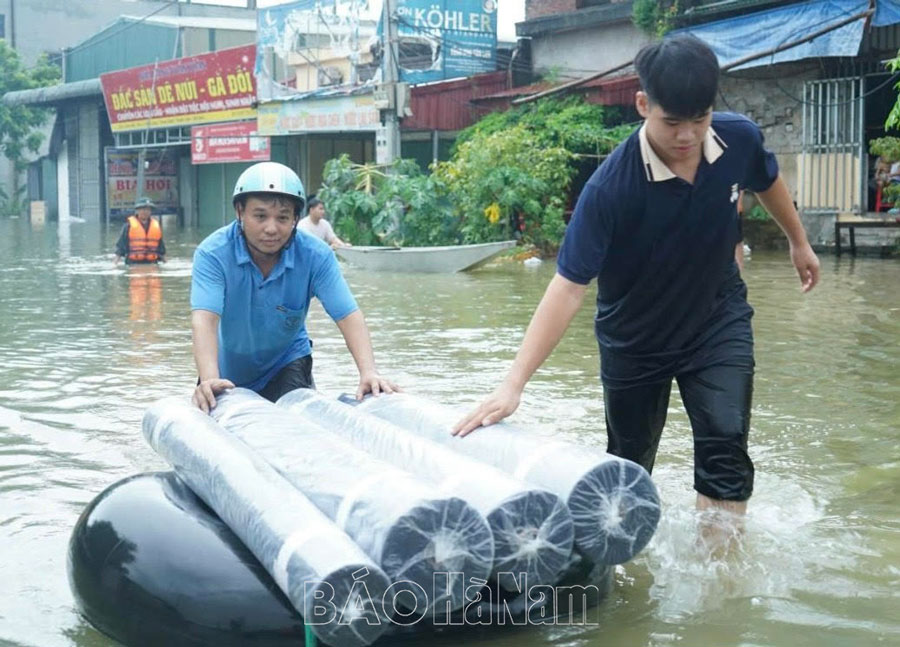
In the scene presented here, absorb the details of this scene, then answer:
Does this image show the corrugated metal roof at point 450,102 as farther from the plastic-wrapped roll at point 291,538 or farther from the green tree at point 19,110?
the green tree at point 19,110

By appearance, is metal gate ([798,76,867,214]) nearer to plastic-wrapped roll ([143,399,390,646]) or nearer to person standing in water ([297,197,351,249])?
person standing in water ([297,197,351,249])

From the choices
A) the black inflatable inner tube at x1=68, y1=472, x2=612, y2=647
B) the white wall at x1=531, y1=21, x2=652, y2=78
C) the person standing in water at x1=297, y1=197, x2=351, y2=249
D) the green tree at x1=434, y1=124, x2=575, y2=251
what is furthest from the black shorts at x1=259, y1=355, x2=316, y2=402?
the white wall at x1=531, y1=21, x2=652, y2=78

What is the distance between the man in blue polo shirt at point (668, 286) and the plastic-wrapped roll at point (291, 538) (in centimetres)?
85

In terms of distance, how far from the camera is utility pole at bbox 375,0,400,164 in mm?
22531

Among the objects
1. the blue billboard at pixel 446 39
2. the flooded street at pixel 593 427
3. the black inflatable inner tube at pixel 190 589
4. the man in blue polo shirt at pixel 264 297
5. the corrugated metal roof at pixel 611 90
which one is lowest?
the flooded street at pixel 593 427

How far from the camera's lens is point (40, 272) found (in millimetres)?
20859

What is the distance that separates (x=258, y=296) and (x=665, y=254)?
1.94 metres

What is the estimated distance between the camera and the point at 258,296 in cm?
543

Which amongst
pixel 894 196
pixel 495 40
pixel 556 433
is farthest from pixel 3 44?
pixel 556 433

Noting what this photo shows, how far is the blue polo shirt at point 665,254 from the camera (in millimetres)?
4230

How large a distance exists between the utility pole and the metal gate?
737 cm

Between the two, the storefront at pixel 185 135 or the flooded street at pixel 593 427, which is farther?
the storefront at pixel 185 135

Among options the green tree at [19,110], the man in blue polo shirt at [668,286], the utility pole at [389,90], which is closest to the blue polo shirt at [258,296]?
the man in blue polo shirt at [668,286]

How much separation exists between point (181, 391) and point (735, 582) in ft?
17.6
